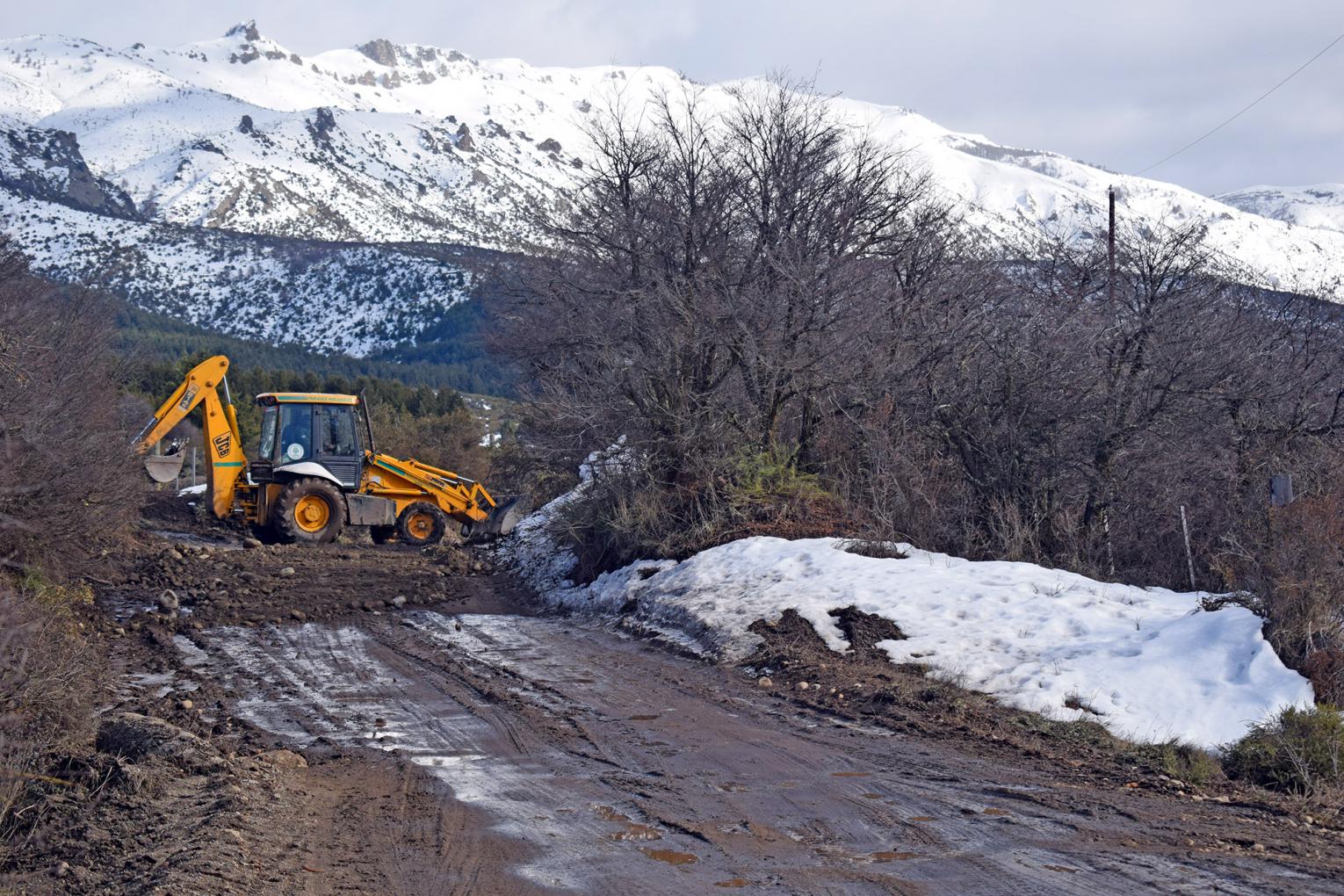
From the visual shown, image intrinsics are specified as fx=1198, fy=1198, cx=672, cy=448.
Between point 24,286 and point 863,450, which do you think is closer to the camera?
point 863,450

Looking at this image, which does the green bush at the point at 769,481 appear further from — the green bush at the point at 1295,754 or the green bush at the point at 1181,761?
the green bush at the point at 1295,754

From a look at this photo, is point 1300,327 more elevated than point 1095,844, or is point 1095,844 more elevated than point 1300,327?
point 1300,327

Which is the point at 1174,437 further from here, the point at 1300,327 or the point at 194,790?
the point at 194,790

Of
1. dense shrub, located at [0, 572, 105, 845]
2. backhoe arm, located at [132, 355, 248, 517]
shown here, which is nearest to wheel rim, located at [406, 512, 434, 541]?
backhoe arm, located at [132, 355, 248, 517]

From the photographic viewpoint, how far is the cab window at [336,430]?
2466cm

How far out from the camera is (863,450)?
18.0 meters

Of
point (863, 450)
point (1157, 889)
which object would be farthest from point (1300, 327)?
point (1157, 889)

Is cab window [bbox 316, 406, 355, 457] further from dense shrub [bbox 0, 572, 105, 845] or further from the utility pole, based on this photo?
dense shrub [bbox 0, 572, 105, 845]

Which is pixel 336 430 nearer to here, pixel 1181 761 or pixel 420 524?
pixel 420 524

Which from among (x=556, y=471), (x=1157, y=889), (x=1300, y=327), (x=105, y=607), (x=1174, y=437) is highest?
(x=1300, y=327)

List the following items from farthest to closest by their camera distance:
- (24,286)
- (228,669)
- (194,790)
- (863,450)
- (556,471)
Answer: (556,471), (24,286), (863,450), (228,669), (194,790)

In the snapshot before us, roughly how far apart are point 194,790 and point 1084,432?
12.5 metres

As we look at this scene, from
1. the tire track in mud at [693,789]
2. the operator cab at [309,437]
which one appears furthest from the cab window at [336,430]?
the tire track in mud at [693,789]

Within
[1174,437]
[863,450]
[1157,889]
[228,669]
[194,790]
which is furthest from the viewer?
[863,450]
